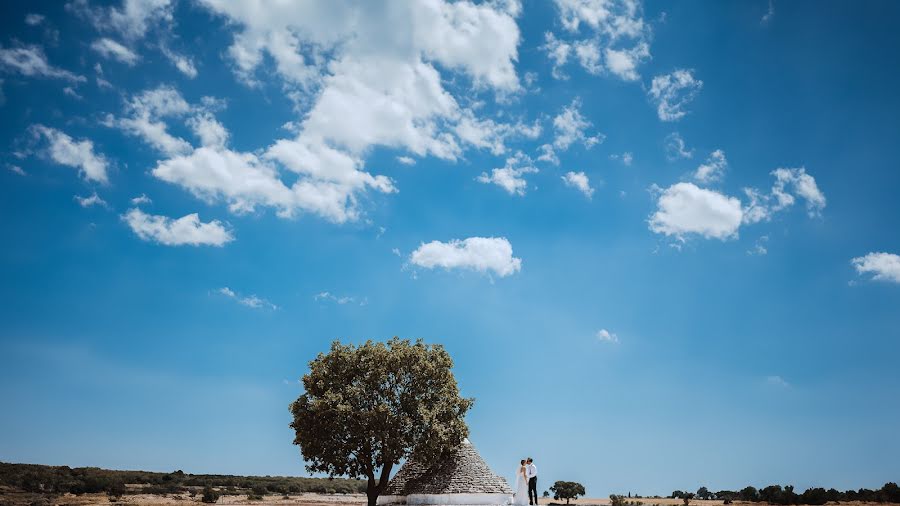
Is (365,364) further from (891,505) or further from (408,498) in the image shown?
(891,505)

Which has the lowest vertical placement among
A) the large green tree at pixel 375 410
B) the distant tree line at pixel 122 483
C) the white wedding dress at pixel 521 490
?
the distant tree line at pixel 122 483

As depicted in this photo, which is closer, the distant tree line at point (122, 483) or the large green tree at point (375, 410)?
the large green tree at point (375, 410)

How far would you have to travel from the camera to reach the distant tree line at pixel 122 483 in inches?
2906

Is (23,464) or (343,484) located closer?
(23,464)

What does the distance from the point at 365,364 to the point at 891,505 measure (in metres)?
49.8

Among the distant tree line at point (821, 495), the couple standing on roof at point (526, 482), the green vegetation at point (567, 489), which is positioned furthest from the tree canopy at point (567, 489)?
the couple standing on roof at point (526, 482)

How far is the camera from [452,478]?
153 ft

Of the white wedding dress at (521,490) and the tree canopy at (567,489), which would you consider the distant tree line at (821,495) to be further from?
the white wedding dress at (521,490)

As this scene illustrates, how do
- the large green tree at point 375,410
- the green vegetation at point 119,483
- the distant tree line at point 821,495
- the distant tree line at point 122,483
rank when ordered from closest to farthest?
1. the large green tree at point 375,410
2. the distant tree line at point 821,495
3. the green vegetation at point 119,483
4. the distant tree line at point 122,483

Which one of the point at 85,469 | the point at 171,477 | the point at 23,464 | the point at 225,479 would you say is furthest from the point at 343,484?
the point at 23,464

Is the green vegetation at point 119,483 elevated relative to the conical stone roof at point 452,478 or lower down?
lower down

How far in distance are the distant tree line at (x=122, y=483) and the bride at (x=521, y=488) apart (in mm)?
41913

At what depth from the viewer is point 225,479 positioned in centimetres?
11262

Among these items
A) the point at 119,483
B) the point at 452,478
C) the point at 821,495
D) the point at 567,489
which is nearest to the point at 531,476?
the point at 452,478
